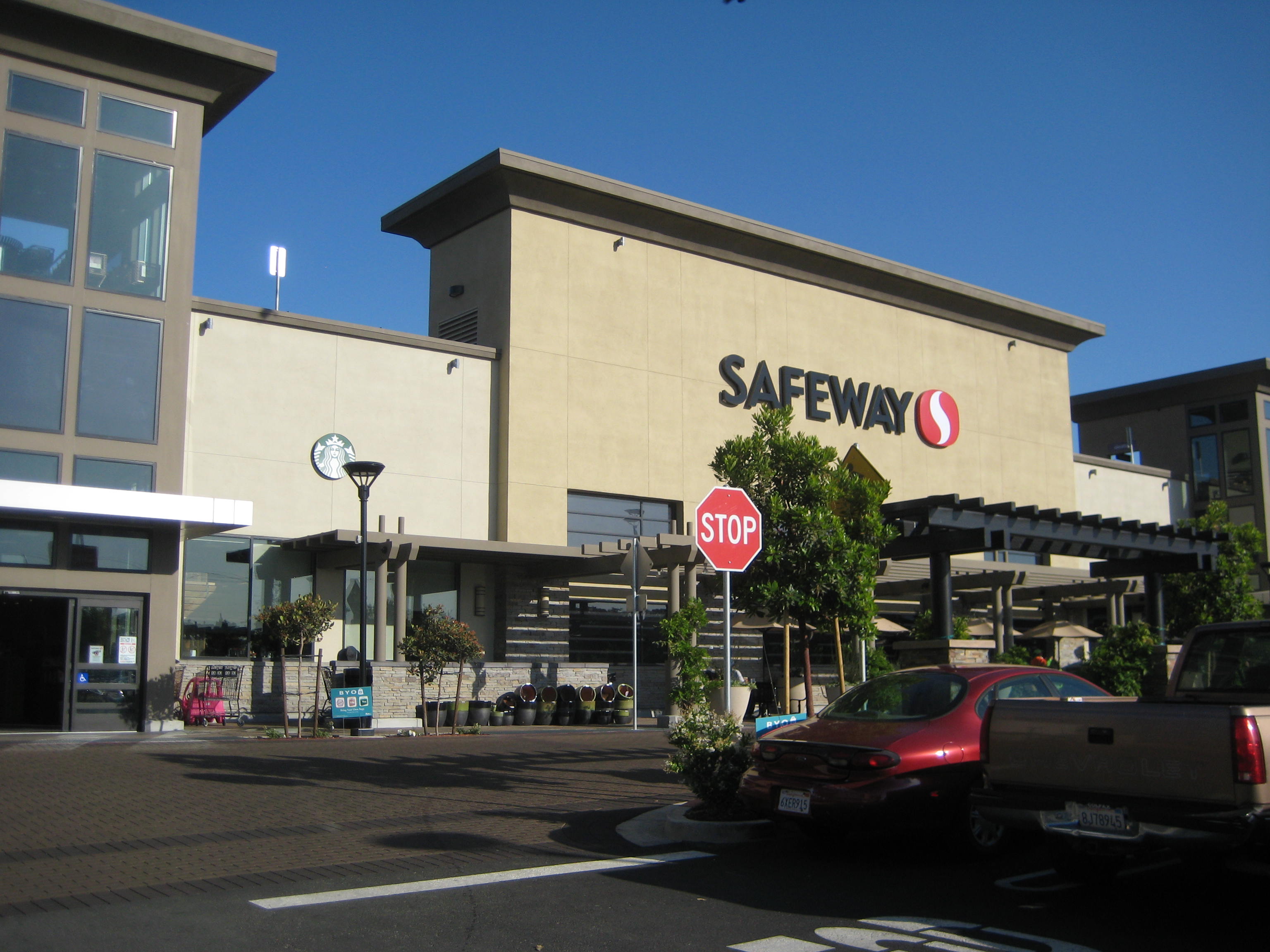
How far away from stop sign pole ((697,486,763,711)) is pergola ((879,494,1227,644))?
530 cm

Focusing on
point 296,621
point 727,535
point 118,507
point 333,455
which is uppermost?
point 333,455

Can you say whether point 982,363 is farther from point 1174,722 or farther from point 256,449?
point 1174,722

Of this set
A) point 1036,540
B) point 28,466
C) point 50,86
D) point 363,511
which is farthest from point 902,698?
point 50,86

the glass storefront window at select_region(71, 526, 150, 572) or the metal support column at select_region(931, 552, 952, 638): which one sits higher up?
the glass storefront window at select_region(71, 526, 150, 572)

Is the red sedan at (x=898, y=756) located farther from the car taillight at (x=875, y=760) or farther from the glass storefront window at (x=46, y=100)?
the glass storefront window at (x=46, y=100)

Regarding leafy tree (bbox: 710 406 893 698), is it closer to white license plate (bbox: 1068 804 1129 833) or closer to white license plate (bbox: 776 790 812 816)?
white license plate (bbox: 776 790 812 816)

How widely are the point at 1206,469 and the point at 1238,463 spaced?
1.25 meters

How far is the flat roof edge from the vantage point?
24203 mm

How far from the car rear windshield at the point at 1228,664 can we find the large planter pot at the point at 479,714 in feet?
57.8

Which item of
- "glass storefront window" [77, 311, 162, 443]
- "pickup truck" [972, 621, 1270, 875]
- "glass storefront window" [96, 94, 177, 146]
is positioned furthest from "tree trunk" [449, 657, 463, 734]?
"pickup truck" [972, 621, 1270, 875]

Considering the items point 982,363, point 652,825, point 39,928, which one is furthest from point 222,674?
point 982,363

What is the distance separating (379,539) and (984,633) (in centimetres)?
1984

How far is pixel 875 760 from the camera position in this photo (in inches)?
332

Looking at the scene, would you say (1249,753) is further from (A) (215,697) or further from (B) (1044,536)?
(A) (215,697)
